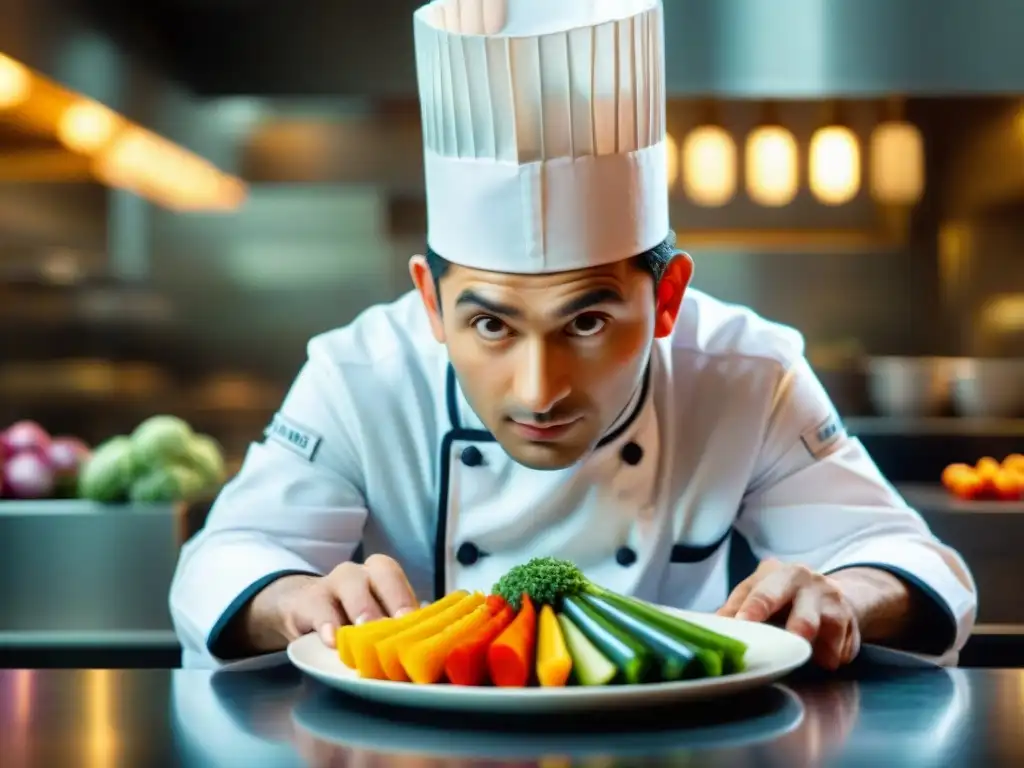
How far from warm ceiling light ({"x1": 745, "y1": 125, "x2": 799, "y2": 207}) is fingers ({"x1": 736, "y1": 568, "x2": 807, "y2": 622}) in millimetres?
3382

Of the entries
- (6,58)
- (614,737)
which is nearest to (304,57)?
(6,58)

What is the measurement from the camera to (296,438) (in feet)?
5.90

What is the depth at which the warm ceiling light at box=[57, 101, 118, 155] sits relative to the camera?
3.32 metres

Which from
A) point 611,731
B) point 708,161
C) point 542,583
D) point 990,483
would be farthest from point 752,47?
point 611,731

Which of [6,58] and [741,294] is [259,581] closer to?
[6,58]

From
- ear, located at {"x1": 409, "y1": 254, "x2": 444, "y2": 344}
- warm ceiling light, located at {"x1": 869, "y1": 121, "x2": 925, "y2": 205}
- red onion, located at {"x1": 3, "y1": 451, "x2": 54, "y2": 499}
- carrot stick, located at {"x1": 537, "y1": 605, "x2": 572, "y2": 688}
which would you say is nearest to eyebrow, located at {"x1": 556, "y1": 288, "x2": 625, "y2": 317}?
ear, located at {"x1": 409, "y1": 254, "x2": 444, "y2": 344}

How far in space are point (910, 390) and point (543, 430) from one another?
117 inches

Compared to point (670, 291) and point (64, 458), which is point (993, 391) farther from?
point (670, 291)

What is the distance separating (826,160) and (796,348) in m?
2.78

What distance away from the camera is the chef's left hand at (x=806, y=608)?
50.3 inches

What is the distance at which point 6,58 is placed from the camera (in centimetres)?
263

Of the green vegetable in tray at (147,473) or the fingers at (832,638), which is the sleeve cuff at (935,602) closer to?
the fingers at (832,638)

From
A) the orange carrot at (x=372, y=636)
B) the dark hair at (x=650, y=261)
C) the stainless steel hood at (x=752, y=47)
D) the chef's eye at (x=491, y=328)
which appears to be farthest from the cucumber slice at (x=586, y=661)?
the stainless steel hood at (x=752, y=47)

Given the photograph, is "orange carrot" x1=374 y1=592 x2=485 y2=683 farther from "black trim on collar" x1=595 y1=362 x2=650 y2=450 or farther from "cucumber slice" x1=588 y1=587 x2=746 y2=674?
"black trim on collar" x1=595 y1=362 x2=650 y2=450
